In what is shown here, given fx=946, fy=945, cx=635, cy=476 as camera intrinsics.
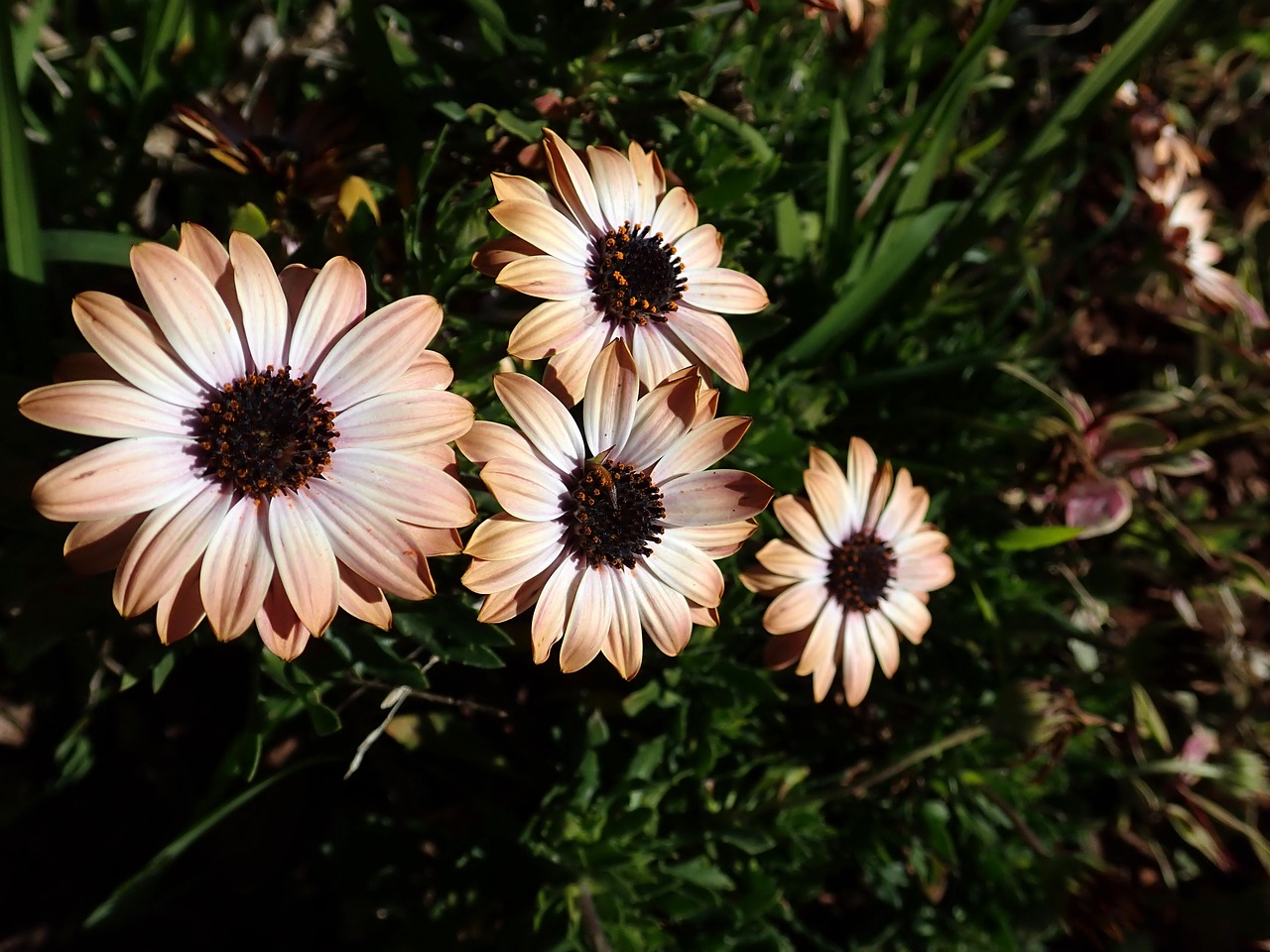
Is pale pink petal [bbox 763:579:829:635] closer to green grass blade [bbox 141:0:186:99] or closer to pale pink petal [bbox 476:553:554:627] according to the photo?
pale pink petal [bbox 476:553:554:627]

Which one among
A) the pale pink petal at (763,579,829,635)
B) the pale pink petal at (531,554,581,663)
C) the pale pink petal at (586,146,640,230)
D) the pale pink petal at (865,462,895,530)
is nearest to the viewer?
the pale pink petal at (531,554,581,663)

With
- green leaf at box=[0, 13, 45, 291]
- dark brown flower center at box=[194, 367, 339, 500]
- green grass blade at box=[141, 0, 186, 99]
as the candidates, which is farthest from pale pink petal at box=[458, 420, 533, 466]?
green grass blade at box=[141, 0, 186, 99]

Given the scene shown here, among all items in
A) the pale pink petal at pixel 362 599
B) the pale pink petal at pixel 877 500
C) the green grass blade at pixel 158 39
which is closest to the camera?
the pale pink petal at pixel 362 599

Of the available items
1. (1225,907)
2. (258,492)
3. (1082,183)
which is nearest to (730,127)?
(258,492)

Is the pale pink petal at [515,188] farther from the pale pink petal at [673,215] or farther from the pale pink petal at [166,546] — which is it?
the pale pink petal at [166,546]

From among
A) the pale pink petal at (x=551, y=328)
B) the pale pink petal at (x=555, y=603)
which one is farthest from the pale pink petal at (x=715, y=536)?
the pale pink petal at (x=551, y=328)

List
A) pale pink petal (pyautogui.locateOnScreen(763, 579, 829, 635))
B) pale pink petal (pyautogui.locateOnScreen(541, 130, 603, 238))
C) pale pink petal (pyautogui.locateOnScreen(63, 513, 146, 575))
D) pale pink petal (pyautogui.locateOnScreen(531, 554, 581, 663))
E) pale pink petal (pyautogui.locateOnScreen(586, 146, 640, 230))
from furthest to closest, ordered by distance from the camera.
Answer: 1. pale pink petal (pyautogui.locateOnScreen(763, 579, 829, 635))
2. pale pink petal (pyautogui.locateOnScreen(586, 146, 640, 230))
3. pale pink petal (pyautogui.locateOnScreen(541, 130, 603, 238))
4. pale pink petal (pyautogui.locateOnScreen(531, 554, 581, 663))
5. pale pink petal (pyautogui.locateOnScreen(63, 513, 146, 575))

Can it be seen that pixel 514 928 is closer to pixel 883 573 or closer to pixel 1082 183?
pixel 883 573
